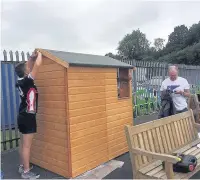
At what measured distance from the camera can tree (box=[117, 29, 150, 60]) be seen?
71.3m

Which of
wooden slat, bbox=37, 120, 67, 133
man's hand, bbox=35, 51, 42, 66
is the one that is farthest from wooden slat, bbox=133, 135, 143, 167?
man's hand, bbox=35, 51, 42, 66

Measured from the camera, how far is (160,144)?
3779mm

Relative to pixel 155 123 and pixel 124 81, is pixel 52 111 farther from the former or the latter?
pixel 124 81

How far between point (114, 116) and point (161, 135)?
3.61 ft

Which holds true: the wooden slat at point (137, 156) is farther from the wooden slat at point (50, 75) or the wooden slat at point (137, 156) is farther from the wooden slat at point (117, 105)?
the wooden slat at point (50, 75)

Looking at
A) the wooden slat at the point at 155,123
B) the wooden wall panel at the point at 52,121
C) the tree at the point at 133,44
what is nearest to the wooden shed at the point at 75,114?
the wooden wall panel at the point at 52,121

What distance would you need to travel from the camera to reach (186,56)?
4356 centimetres

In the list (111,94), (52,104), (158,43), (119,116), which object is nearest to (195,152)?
(119,116)

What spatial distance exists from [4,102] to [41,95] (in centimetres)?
172

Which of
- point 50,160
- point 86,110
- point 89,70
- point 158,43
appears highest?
point 158,43

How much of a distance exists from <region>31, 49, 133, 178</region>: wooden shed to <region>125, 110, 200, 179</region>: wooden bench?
103 cm

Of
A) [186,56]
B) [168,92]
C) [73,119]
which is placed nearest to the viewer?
[73,119]

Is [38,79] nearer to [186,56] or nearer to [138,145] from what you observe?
[138,145]

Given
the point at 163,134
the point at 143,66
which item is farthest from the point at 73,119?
the point at 143,66
